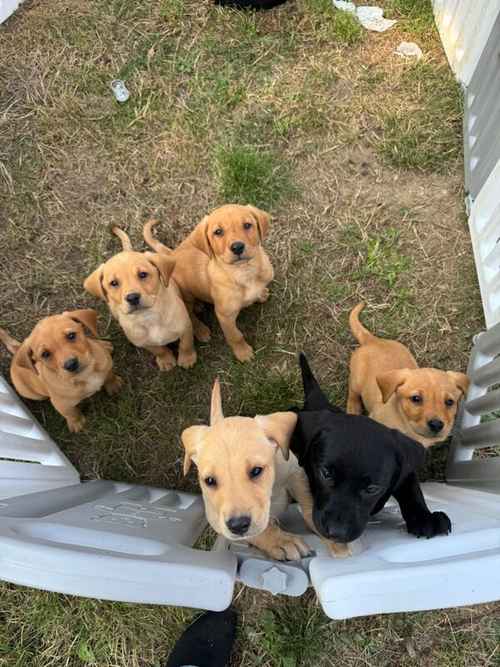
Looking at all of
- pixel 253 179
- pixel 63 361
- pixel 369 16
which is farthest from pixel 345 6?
pixel 63 361

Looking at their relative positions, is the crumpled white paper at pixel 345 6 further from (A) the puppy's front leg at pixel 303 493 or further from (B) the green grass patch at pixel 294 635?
(B) the green grass patch at pixel 294 635

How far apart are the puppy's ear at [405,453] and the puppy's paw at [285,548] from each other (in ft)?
1.72

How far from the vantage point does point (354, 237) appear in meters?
4.06

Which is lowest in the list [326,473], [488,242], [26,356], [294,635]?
[294,635]

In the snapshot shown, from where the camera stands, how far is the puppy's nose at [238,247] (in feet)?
9.71

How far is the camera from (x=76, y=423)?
A: 3.73 m

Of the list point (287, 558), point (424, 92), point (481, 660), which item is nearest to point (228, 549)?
point (287, 558)

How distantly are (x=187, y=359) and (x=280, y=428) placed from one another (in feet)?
5.36

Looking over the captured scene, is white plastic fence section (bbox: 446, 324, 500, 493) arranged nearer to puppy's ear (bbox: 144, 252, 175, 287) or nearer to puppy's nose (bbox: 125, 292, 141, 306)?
puppy's ear (bbox: 144, 252, 175, 287)

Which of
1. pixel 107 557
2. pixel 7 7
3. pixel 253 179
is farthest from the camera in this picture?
pixel 7 7

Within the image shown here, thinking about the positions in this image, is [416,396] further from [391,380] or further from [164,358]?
[164,358]

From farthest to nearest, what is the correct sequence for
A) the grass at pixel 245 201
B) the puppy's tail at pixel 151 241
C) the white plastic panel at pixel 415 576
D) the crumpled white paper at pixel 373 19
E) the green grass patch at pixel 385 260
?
the crumpled white paper at pixel 373 19
the green grass patch at pixel 385 260
the puppy's tail at pixel 151 241
the grass at pixel 245 201
the white plastic panel at pixel 415 576

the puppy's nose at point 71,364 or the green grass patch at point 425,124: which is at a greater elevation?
the puppy's nose at point 71,364

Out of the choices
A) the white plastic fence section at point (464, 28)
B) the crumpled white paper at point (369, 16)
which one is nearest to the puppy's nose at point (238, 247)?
the white plastic fence section at point (464, 28)
